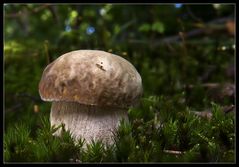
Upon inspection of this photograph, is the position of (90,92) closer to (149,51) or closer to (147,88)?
(147,88)

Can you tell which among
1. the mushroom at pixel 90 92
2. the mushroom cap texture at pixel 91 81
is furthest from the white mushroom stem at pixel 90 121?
the mushroom cap texture at pixel 91 81

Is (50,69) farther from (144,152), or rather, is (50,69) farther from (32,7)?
(32,7)

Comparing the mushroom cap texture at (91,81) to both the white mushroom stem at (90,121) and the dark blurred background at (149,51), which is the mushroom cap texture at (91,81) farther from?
the dark blurred background at (149,51)

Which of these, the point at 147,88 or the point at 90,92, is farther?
the point at 147,88

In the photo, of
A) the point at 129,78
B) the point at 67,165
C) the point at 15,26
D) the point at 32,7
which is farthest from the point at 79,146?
the point at 15,26

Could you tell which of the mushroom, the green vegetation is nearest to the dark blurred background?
the green vegetation

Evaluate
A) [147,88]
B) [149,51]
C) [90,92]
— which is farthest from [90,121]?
[149,51]

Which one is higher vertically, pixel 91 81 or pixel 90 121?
pixel 91 81
